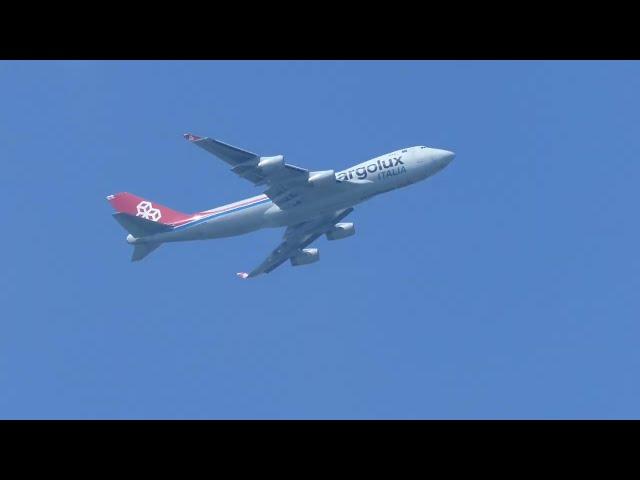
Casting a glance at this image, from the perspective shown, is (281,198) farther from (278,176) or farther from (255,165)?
(255,165)

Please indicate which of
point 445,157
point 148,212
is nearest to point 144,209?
point 148,212

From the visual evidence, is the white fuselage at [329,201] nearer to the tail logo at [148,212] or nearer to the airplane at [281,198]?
the airplane at [281,198]

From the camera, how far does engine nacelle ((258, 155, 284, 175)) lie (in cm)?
6322

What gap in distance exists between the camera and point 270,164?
63.2 metres

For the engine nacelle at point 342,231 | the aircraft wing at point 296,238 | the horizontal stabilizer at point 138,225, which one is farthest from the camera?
the engine nacelle at point 342,231

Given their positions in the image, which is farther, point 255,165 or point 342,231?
point 342,231

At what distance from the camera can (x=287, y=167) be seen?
63969mm

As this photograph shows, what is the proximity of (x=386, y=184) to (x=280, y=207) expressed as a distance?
7.69 meters

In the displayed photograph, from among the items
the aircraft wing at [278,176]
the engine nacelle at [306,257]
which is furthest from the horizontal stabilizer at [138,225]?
the engine nacelle at [306,257]

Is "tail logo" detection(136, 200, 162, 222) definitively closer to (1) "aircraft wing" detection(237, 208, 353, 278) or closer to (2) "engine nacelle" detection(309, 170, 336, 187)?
(1) "aircraft wing" detection(237, 208, 353, 278)

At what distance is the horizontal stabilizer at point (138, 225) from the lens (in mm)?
68000

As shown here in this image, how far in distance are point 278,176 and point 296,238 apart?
9565 mm

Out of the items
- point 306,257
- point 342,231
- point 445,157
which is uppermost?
point 445,157

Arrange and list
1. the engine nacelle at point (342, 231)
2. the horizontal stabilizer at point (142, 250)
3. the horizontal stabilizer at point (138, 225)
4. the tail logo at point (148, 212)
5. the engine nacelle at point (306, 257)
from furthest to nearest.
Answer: the engine nacelle at point (306, 257), the engine nacelle at point (342, 231), the tail logo at point (148, 212), the horizontal stabilizer at point (142, 250), the horizontal stabilizer at point (138, 225)
